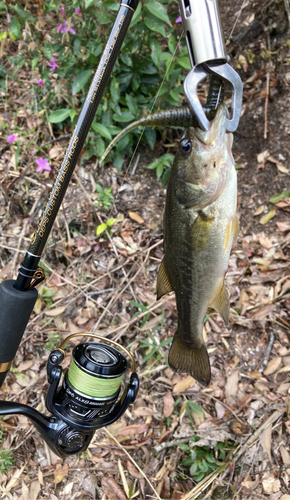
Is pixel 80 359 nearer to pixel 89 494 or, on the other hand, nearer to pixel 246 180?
pixel 89 494

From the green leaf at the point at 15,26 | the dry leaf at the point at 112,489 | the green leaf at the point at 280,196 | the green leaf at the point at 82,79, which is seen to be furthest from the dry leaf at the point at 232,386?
the green leaf at the point at 15,26

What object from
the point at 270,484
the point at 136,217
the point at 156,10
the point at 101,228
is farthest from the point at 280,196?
the point at 270,484

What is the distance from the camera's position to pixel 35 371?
2.87 m

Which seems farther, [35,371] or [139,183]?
[139,183]

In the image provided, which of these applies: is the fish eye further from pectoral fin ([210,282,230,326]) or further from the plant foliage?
the plant foliage

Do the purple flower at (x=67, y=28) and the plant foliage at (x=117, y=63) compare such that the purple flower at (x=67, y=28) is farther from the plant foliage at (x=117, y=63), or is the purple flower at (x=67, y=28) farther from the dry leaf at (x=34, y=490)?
the dry leaf at (x=34, y=490)

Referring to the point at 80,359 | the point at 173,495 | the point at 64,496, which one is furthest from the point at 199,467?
the point at 80,359

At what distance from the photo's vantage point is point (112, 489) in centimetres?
246

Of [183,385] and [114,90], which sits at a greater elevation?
[114,90]

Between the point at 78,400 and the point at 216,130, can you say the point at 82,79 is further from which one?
the point at 78,400

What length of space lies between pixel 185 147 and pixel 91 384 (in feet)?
3.55

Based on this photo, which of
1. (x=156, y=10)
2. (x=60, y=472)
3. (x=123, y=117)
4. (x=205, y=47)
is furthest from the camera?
(x=123, y=117)

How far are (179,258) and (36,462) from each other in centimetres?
222

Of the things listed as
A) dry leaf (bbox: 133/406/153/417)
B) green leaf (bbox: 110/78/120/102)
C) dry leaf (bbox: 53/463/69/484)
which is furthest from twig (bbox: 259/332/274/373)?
green leaf (bbox: 110/78/120/102)
